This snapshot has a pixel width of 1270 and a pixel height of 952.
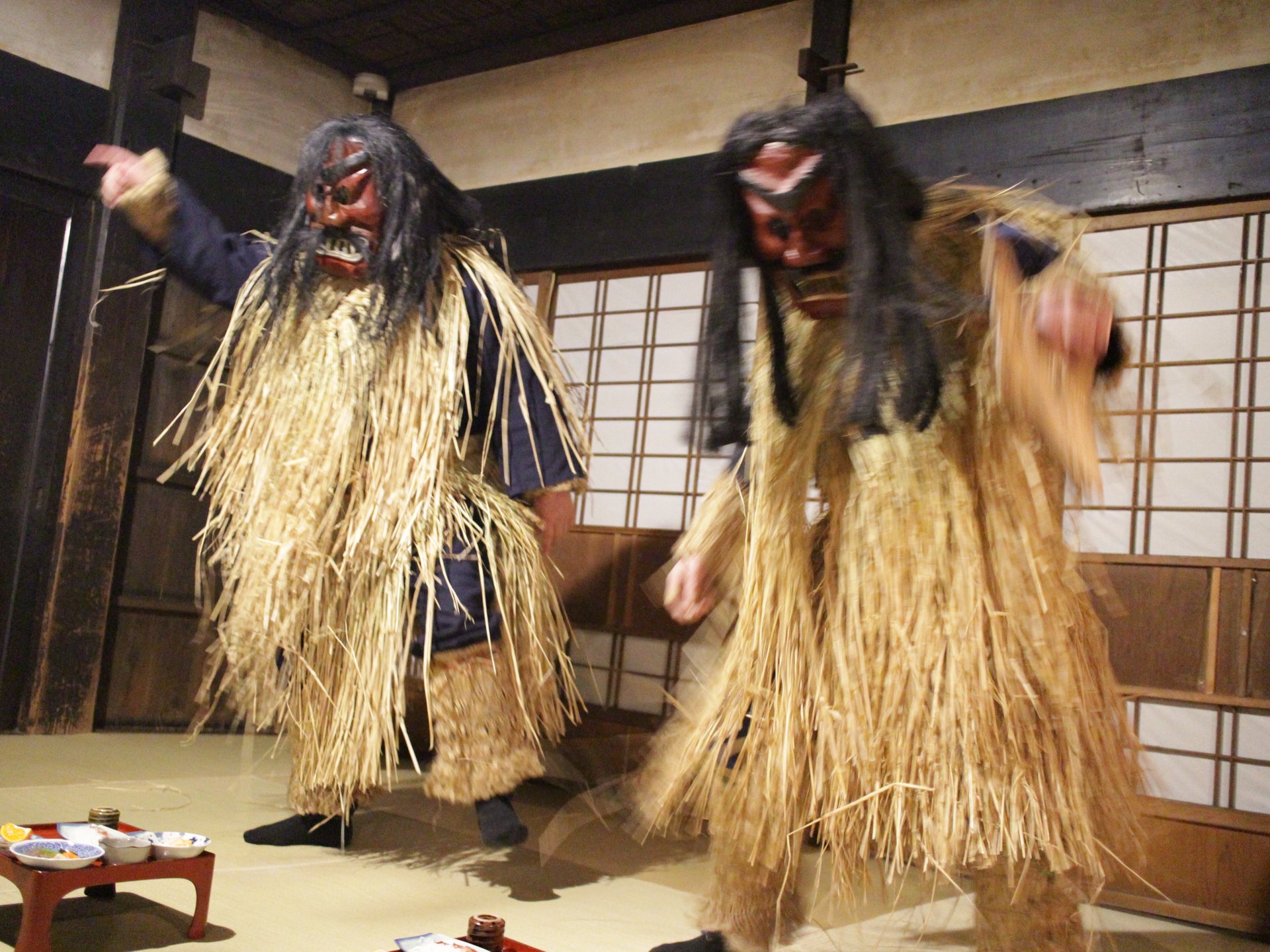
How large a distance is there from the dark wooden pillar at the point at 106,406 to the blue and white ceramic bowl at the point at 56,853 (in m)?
2.15

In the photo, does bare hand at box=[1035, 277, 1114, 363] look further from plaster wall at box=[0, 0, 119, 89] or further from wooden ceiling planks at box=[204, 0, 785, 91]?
plaster wall at box=[0, 0, 119, 89]

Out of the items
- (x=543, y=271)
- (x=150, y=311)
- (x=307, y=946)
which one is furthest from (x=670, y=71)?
(x=307, y=946)

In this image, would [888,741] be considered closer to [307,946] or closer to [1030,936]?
[1030,936]

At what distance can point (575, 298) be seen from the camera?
3930mm

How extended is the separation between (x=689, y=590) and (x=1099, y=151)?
1.80m

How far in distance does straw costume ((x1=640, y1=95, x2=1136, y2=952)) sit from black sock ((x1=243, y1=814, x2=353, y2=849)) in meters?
1.03

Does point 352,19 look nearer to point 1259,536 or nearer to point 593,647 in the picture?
point 593,647

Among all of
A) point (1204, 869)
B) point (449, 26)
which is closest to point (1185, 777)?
point (1204, 869)

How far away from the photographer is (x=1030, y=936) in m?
1.47

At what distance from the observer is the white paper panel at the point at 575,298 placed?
3898 millimetres

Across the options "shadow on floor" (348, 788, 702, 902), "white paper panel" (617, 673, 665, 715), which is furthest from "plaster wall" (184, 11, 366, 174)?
"shadow on floor" (348, 788, 702, 902)

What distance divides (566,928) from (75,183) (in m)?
2.88

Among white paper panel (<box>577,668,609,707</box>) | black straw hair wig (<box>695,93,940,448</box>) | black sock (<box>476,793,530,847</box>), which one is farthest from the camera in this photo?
white paper panel (<box>577,668,609,707</box>)

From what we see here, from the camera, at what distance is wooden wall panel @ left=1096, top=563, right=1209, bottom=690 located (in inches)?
102
